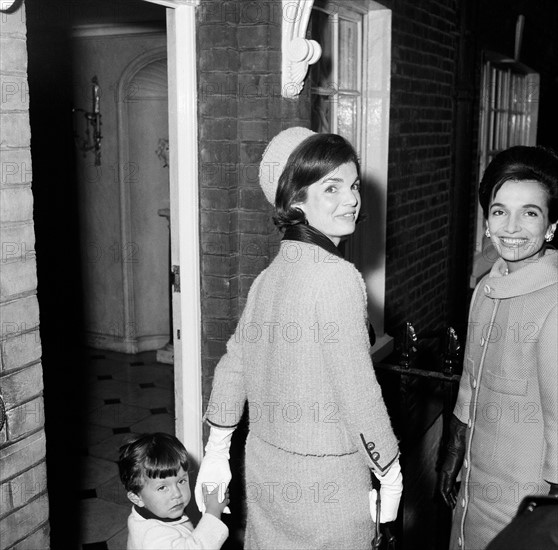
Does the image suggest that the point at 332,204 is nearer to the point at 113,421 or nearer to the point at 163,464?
Answer: the point at 163,464

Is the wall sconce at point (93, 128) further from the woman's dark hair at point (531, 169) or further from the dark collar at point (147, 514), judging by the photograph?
the woman's dark hair at point (531, 169)

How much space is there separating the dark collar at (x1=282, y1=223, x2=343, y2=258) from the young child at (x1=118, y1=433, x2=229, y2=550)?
2.96 feet

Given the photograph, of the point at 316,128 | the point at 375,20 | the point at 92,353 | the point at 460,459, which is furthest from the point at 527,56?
the point at 460,459

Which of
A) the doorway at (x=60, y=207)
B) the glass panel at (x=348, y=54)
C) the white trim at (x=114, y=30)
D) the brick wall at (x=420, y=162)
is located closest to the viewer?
the glass panel at (x=348, y=54)

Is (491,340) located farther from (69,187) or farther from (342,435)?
(69,187)

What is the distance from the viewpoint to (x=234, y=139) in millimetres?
3348

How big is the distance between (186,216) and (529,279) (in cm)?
172

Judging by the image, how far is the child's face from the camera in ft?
7.79

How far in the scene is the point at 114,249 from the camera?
273 inches

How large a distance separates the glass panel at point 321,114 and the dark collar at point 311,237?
213 centimetres

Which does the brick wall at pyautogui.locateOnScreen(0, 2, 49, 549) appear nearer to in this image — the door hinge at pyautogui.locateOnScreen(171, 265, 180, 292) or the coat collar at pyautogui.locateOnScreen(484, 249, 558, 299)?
the door hinge at pyautogui.locateOnScreen(171, 265, 180, 292)

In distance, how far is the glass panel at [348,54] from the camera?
4547 millimetres

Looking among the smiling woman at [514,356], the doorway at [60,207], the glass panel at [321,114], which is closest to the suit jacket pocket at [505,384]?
the smiling woman at [514,356]

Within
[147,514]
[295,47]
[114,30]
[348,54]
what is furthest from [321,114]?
[114,30]
